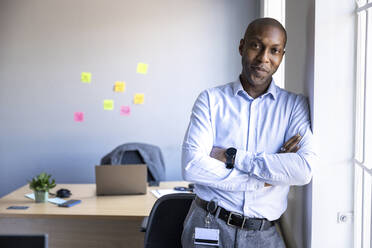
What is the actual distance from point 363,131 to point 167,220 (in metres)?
1.09

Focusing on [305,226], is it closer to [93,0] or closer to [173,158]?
[173,158]

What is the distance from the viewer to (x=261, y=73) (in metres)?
1.66

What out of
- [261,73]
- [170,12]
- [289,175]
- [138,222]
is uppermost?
[170,12]

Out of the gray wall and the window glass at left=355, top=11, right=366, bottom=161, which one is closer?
the window glass at left=355, top=11, right=366, bottom=161

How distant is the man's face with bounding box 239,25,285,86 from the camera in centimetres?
164

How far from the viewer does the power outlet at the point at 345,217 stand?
1578 mm

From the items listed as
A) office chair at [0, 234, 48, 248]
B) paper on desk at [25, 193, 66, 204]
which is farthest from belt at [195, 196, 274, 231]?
paper on desk at [25, 193, 66, 204]

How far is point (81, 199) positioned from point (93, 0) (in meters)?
2.41

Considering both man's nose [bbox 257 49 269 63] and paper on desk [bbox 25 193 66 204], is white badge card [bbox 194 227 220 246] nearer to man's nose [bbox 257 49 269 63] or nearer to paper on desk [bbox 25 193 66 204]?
man's nose [bbox 257 49 269 63]

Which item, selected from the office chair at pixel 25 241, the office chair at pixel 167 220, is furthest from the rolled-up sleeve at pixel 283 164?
the office chair at pixel 25 241

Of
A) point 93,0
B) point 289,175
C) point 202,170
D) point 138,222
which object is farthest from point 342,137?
point 93,0

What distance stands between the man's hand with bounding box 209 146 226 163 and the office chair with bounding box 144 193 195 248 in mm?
485

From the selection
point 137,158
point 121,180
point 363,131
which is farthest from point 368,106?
point 137,158

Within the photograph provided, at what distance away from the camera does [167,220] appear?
2.16 metres
